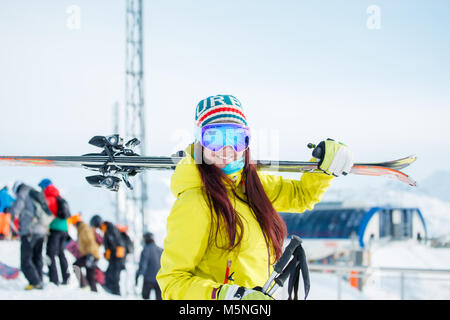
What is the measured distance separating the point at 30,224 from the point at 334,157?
244 inches

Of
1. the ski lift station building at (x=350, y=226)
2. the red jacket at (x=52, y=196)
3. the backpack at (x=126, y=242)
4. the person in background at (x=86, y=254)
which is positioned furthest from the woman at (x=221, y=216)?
the ski lift station building at (x=350, y=226)

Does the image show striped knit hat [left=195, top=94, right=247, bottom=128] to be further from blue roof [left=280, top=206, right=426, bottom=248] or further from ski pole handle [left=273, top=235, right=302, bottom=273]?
blue roof [left=280, top=206, right=426, bottom=248]

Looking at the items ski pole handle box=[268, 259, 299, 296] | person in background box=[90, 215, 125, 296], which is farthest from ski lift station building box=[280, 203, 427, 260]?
ski pole handle box=[268, 259, 299, 296]

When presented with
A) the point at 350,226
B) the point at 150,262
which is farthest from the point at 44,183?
the point at 350,226

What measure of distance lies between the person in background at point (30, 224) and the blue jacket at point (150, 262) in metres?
1.62

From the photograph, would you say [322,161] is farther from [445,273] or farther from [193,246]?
[445,273]

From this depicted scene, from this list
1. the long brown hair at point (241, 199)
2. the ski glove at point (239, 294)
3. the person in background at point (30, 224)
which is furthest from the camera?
the person in background at point (30, 224)

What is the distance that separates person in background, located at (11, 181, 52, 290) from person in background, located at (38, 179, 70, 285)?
0.55 ft

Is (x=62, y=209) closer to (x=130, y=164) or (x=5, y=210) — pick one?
(x=5, y=210)

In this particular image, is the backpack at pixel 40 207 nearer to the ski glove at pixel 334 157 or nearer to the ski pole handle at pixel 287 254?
the ski glove at pixel 334 157

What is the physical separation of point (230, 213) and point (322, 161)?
20.3 inches

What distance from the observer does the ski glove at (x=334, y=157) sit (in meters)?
2.08

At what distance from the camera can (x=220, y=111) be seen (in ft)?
6.53
